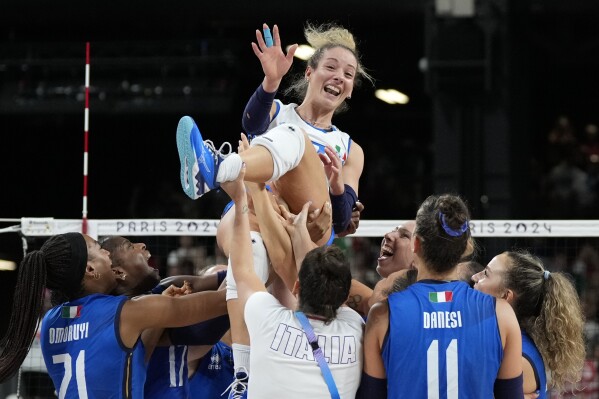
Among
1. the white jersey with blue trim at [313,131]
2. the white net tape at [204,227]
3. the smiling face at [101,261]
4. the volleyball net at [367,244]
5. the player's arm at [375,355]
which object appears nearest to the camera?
the player's arm at [375,355]

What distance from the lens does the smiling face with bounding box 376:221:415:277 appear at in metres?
5.83

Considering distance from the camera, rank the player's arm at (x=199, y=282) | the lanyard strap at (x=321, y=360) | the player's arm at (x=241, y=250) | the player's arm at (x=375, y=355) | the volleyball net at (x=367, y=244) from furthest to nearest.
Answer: the volleyball net at (x=367, y=244) < the player's arm at (x=199, y=282) < the player's arm at (x=241, y=250) < the player's arm at (x=375, y=355) < the lanyard strap at (x=321, y=360)

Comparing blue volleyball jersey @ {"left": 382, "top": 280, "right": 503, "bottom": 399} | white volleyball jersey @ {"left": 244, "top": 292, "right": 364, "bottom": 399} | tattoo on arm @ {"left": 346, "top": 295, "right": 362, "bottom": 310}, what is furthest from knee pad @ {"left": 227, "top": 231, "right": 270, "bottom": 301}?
blue volleyball jersey @ {"left": 382, "top": 280, "right": 503, "bottom": 399}

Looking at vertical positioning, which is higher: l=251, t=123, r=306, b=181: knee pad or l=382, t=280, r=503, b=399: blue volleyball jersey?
l=251, t=123, r=306, b=181: knee pad

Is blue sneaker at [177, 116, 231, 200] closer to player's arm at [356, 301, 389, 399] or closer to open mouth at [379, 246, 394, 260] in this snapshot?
player's arm at [356, 301, 389, 399]

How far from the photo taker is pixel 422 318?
13.2ft

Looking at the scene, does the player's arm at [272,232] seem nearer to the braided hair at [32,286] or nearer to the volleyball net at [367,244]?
the braided hair at [32,286]

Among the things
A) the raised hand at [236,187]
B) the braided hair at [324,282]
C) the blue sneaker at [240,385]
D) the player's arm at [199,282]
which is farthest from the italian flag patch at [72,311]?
the braided hair at [324,282]

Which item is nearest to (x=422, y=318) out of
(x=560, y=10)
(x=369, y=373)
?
(x=369, y=373)

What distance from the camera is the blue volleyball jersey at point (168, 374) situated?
503 cm

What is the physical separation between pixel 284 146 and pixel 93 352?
50.8 inches

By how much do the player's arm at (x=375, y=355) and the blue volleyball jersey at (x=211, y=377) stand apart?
63.5 inches

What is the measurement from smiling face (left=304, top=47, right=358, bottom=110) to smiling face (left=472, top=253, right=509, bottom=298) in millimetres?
1509

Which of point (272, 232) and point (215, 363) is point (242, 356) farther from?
point (215, 363)
